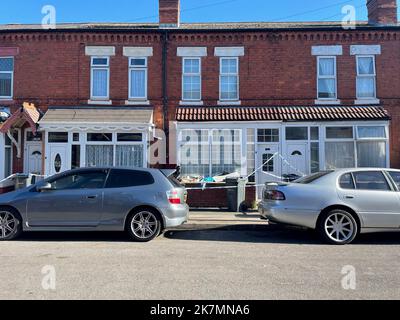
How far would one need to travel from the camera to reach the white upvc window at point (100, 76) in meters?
15.9

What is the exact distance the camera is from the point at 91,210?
25.6ft

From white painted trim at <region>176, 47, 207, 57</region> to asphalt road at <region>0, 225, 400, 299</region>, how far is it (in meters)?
9.48

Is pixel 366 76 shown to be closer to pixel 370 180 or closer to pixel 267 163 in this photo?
pixel 267 163

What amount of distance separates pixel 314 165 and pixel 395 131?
354cm

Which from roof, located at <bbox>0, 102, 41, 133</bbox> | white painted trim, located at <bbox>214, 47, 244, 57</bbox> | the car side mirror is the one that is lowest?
the car side mirror

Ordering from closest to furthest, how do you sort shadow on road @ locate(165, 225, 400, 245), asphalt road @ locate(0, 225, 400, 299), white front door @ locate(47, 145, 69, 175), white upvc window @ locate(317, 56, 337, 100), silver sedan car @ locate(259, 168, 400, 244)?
asphalt road @ locate(0, 225, 400, 299) → silver sedan car @ locate(259, 168, 400, 244) → shadow on road @ locate(165, 225, 400, 245) → white front door @ locate(47, 145, 69, 175) → white upvc window @ locate(317, 56, 337, 100)

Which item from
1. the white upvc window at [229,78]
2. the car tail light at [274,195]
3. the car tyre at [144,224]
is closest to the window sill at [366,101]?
the white upvc window at [229,78]

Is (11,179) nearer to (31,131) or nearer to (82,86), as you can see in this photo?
(31,131)

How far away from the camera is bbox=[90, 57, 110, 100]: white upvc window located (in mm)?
15898

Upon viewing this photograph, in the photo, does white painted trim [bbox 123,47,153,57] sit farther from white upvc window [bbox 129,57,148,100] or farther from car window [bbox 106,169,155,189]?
car window [bbox 106,169,155,189]

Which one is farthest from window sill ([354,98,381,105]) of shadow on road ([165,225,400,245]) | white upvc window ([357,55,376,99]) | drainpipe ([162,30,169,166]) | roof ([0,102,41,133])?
roof ([0,102,41,133])

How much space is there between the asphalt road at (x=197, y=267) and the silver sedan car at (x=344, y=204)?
387 mm

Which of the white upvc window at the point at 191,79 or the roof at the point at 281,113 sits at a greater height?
the white upvc window at the point at 191,79

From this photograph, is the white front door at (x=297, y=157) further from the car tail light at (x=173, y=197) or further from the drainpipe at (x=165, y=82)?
the car tail light at (x=173, y=197)
